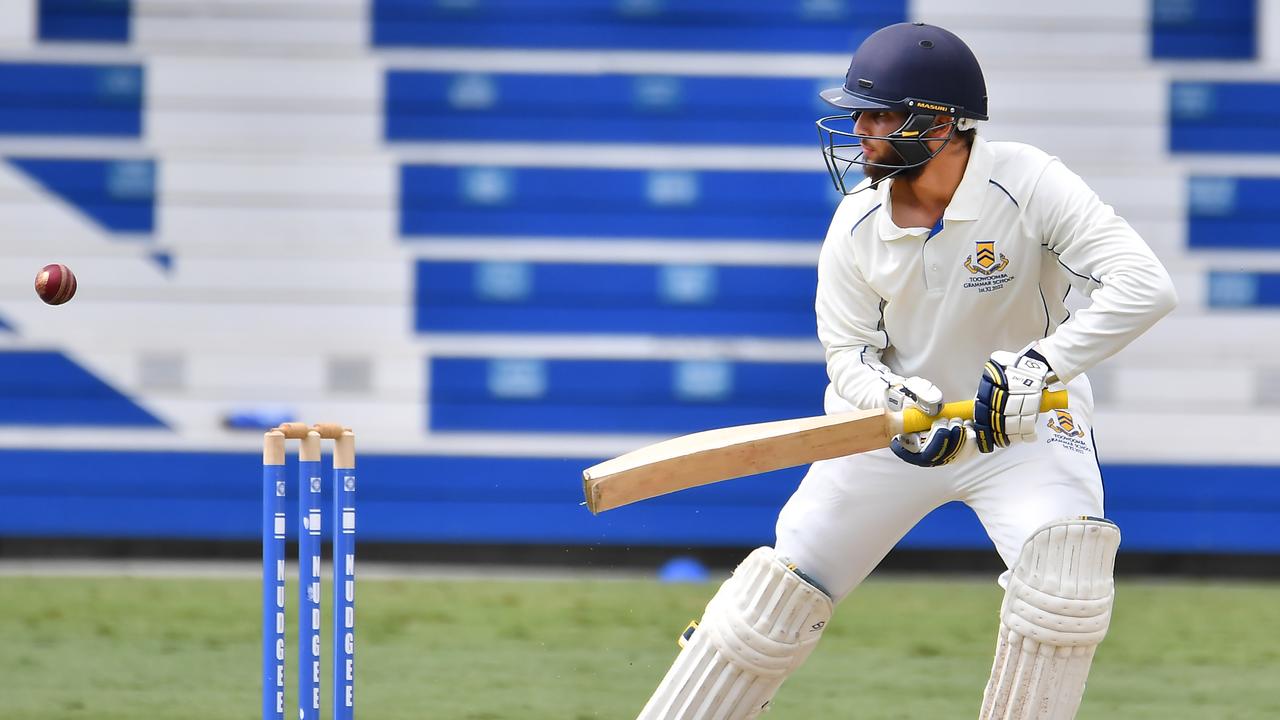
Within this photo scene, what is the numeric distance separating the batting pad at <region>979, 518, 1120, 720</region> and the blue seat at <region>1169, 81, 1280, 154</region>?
6211 mm

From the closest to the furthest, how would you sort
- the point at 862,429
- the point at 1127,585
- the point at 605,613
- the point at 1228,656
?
the point at 862,429
the point at 1228,656
the point at 605,613
the point at 1127,585

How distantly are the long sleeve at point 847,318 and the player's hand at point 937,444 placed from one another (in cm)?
17

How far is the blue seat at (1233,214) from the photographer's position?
895 cm

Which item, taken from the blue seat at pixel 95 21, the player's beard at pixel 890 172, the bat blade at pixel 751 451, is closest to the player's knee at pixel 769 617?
the bat blade at pixel 751 451

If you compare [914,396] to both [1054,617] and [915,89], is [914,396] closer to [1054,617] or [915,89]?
[1054,617]

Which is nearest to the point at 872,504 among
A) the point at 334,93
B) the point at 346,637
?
the point at 346,637

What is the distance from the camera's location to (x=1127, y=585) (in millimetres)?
8586

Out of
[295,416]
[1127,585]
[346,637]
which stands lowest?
[1127,585]

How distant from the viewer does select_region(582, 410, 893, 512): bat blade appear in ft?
10.5

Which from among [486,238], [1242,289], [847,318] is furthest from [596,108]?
[847,318]

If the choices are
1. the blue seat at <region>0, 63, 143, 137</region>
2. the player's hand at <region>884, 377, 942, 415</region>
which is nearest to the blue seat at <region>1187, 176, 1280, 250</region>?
the blue seat at <region>0, 63, 143, 137</region>

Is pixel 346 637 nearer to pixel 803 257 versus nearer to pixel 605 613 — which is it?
pixel 605 613

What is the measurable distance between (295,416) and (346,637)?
5.62 m

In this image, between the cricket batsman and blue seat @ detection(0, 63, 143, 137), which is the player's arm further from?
blue seat @ detection(0, 63, 143, 137)
